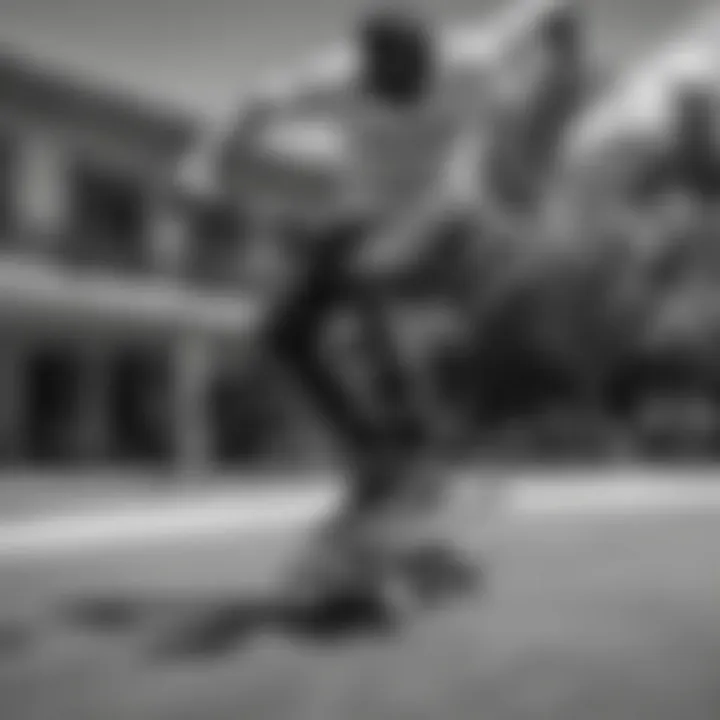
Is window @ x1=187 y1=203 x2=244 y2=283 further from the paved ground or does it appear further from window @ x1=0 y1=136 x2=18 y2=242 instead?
window @ x1=0 y1=136 x2=18 y2=242

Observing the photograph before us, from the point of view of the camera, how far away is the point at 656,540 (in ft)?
17.3

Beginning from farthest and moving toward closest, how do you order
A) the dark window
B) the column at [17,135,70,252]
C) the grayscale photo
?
the column at [17,135,70,252], the dark window, the grayscale photo

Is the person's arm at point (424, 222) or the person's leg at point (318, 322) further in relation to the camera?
the person's leg at point (318, 322)

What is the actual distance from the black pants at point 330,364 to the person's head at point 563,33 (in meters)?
0.75

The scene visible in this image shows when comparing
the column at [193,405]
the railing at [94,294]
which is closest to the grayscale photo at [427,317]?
the column at [193,405]

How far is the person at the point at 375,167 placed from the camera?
2.62 meters

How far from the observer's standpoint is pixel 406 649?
8.19 feet

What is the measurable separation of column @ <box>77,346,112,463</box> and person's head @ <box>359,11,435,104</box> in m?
7.65

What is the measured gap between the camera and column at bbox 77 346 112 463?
967 cm

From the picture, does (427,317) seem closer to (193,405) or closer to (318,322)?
(318,322)

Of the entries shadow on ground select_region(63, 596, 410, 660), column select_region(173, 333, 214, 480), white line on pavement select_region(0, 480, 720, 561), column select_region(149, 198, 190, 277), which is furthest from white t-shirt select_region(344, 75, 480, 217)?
column select_region(173, 333, 214, 480)

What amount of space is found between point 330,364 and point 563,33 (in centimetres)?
119

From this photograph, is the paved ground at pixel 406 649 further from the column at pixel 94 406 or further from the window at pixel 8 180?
the window at pixel 8 180

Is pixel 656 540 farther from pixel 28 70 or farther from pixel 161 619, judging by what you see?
pixel 28 70
